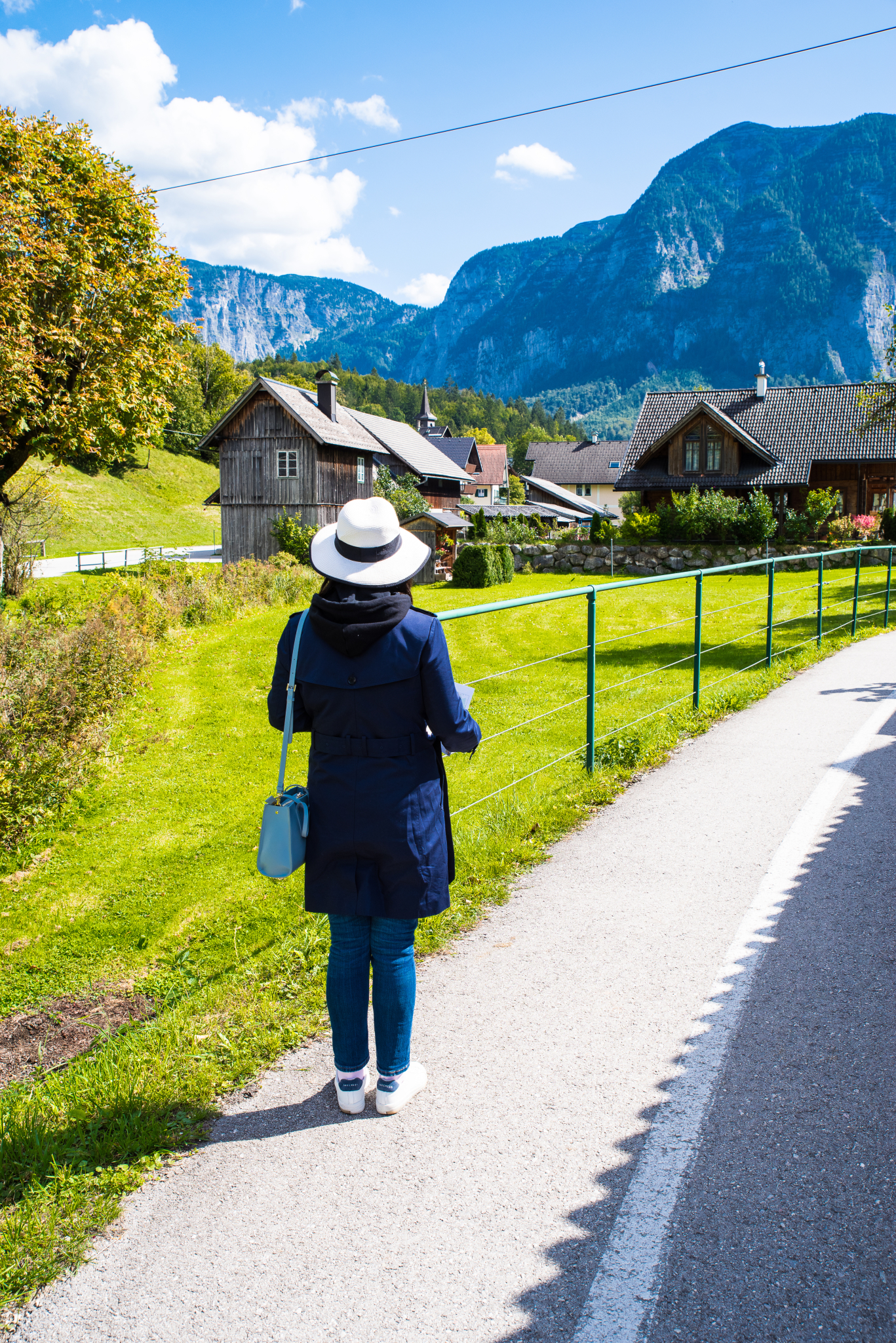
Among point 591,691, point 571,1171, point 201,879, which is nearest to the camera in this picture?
point 571,1171

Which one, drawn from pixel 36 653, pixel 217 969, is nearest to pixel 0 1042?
pixel 217 969

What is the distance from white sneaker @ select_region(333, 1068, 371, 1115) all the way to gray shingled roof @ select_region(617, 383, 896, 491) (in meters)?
41.0

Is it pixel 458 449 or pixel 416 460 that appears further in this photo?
pixel 458 449

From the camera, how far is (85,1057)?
3785 mm

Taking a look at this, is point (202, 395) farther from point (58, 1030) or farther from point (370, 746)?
point (370, 746)

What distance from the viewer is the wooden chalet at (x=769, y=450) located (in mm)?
40531

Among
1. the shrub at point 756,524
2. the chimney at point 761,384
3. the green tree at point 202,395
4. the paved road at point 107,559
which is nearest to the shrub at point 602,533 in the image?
the shrub at point 756,524

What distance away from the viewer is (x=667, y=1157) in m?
2.74

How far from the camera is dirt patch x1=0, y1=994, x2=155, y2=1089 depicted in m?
4.32

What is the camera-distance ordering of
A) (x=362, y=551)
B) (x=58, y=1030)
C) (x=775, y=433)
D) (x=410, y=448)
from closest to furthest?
(x=362, y=551)
(x=58, y=1030)
(x=775, y=433)
(x=410, y=448)

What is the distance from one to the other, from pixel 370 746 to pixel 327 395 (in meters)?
44.5

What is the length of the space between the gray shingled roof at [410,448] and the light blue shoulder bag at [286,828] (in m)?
46.6

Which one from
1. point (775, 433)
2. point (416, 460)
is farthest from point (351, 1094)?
point (416, 460)

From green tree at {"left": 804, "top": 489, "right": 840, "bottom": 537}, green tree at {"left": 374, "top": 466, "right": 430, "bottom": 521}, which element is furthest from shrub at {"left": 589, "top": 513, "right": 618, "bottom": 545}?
green tree at {"left": 374, "top": 466, "right": 430, "bottom": 521}
